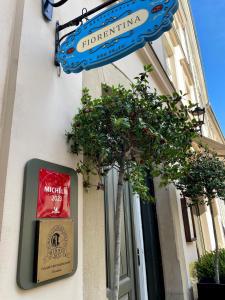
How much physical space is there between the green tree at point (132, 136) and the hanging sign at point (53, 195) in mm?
207

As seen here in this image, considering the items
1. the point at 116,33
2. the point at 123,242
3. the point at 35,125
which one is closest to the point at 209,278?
the point at 123,242

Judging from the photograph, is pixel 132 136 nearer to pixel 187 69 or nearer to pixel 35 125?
pixel 35 125

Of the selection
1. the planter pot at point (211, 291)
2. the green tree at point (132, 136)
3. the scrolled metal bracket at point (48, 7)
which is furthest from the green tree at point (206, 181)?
the scrolled metal bracket at point (48, 7)

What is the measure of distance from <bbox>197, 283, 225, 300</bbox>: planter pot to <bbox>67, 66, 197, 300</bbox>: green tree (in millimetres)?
3069

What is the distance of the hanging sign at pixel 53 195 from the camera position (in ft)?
5.11

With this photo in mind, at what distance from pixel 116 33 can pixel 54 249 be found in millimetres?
1514

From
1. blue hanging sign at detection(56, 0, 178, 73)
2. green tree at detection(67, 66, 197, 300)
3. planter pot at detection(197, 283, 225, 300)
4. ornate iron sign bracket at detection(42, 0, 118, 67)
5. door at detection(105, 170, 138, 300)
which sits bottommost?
planter pot at detection(197, 283, 225, 300)

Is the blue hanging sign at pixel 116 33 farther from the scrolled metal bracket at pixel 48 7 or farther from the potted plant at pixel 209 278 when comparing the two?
the potted plant at pixel 209 278

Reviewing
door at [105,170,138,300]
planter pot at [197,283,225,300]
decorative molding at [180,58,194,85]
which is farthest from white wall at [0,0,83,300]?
decorative molding at [180,58,194,85]

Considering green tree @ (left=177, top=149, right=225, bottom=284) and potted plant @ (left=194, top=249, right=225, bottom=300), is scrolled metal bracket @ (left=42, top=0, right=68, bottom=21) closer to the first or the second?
green tree @ (left=177, top=149, right=225, bottom=284)

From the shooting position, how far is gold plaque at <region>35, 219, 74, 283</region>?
1435 mm

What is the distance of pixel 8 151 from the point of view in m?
1.45

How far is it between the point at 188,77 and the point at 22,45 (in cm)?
979

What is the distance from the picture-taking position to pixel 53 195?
1658mm
